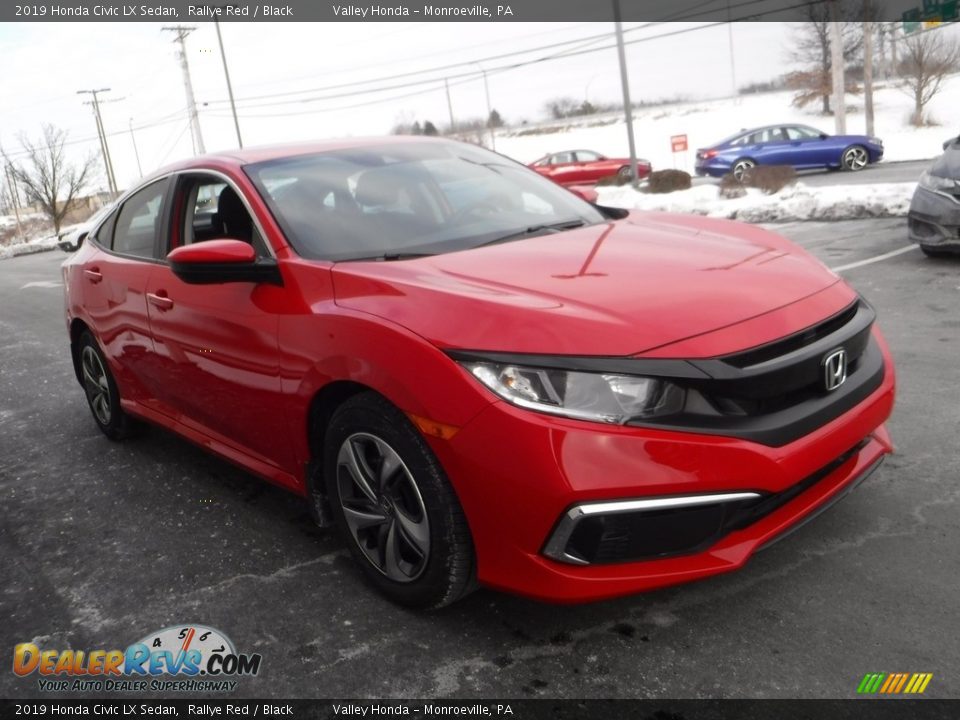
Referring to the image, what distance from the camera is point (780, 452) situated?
2270 mm

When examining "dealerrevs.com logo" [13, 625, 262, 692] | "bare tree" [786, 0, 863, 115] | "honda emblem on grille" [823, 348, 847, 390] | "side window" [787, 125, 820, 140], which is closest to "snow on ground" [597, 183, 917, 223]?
"honda emblem on grille" [823, 348, 847, 390]

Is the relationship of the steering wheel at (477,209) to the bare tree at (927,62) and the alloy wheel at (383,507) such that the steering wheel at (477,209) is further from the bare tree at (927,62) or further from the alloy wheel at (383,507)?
the bare tree at (927,62)

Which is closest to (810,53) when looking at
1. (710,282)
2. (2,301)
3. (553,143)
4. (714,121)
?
(714,121)

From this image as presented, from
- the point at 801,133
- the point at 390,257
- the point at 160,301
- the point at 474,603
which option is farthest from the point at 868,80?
the point at 474,603

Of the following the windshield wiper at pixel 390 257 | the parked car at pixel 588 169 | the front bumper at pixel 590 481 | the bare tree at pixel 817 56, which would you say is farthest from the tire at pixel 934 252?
the bare tree at pixel 817 56

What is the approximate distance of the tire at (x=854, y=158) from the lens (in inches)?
882

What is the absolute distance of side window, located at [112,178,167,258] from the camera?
4.09 meters

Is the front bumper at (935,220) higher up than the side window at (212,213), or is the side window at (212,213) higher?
the side window at (212,213)

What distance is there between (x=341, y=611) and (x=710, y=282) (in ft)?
5.26

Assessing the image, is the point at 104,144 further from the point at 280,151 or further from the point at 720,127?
the point at 280,151

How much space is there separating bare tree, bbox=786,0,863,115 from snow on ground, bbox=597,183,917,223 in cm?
3623

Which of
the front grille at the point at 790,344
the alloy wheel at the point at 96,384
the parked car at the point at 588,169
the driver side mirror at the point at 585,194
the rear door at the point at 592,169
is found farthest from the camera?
the rear door at the point at 592,169

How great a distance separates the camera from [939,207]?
23.4 ft

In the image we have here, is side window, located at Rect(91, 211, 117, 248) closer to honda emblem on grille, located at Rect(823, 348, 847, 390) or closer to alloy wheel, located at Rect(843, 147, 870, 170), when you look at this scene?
honda emblem on grille, located at Rect(823, 348, 847, 390)
